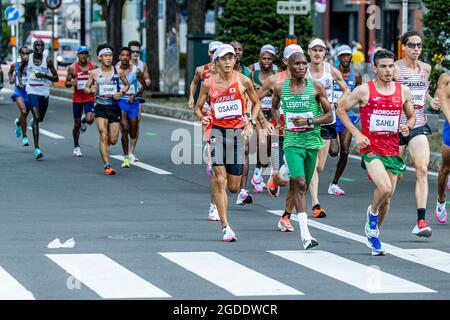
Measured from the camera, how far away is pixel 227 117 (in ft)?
48.5

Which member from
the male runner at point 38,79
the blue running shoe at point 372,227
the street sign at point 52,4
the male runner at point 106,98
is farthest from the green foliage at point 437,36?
the street sign at point 52,4

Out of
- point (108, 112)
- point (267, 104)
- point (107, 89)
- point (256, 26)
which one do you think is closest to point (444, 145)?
point (267, 104)

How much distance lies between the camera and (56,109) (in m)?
40.7

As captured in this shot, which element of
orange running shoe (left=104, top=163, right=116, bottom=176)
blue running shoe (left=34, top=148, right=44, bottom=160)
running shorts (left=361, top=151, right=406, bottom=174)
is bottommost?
blue running shoe (left=34, top=148, right=44, bottom=160)

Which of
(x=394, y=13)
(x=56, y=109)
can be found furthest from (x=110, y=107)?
(x=394, y=13)

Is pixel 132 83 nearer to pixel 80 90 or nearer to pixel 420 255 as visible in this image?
pixel 80 90

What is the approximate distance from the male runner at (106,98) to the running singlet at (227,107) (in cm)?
658

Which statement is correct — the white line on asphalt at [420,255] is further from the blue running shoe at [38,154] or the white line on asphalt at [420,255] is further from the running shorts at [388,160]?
the blue running shoe at [38,154]

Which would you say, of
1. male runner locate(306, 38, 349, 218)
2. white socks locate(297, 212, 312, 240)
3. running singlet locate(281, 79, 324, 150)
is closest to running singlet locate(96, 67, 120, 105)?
male runner locate(306, 38, 349, 218)

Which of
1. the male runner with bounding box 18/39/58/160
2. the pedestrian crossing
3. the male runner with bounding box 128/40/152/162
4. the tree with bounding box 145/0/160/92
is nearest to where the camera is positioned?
the pedestrian crossing

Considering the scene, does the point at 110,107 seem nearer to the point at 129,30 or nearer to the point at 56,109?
the point at 56,109

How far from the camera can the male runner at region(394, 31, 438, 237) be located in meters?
14.8

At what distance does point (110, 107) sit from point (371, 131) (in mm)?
8699

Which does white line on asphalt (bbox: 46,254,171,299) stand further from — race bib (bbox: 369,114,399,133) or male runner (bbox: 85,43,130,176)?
male runner (bbox: 85,43,130,176)
